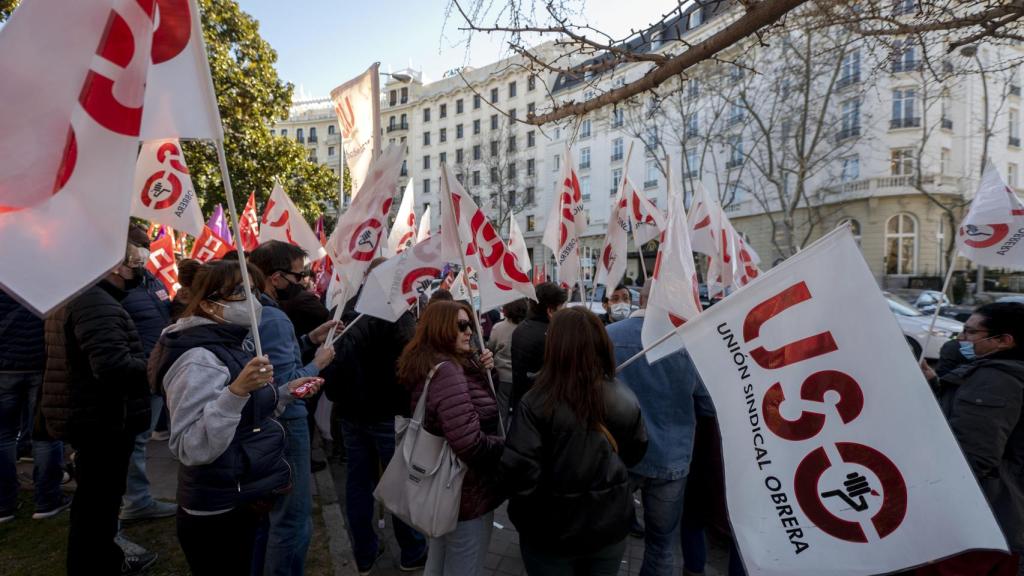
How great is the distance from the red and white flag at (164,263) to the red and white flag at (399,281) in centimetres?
464

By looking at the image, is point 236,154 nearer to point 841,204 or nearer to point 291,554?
point 291,554

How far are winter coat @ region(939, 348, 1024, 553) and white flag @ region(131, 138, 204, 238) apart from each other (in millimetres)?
4842

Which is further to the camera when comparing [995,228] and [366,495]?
[995,228]

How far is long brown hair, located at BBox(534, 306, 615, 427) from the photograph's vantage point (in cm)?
226

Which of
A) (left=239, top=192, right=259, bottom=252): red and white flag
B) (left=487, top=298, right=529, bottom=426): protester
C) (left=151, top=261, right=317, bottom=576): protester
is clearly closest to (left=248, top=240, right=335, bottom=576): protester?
(left=151, top=261, right=317, bottom=576): protester

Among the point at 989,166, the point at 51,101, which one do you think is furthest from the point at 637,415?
the point at 989,166

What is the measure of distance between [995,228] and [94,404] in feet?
20.2

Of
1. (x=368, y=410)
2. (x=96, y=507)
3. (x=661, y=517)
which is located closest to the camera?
(x=96, y=507)

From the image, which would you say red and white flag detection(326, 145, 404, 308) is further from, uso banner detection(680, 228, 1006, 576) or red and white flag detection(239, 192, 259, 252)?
red and white flag detection(239, 192, 259, 252)

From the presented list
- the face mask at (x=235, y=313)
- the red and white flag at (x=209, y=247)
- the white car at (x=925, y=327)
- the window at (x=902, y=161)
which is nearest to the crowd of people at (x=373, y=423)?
the face mask at (x=235, y=313)

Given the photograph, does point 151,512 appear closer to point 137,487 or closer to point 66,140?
point 137,487

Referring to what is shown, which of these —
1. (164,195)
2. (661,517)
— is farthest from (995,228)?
(164,195)

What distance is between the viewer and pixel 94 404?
2930 mm

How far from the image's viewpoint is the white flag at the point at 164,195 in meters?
4.05
